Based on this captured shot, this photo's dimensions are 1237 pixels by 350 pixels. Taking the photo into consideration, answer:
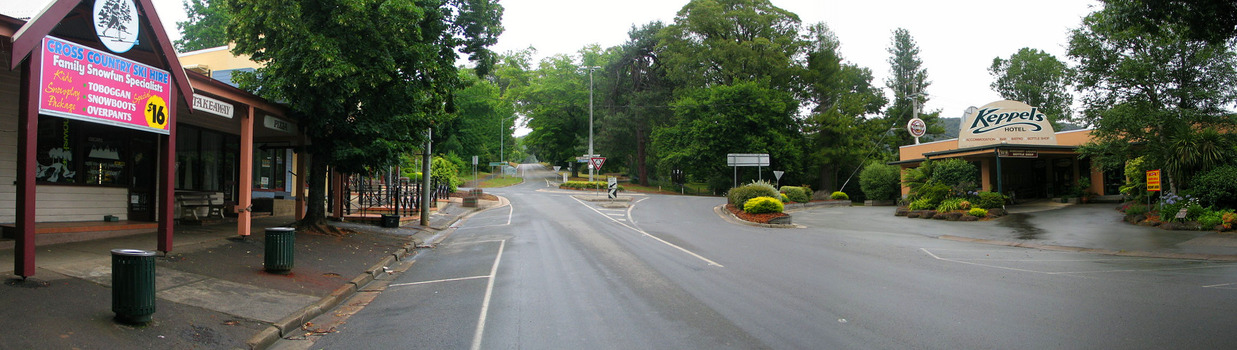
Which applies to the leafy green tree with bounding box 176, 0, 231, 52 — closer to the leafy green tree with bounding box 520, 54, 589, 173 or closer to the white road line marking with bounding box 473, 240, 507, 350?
the leafy green tree with bounding box 520, 54, 589, 173

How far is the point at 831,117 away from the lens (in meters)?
48.2

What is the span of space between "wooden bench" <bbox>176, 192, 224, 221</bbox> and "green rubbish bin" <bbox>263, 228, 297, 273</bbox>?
6.90 meters

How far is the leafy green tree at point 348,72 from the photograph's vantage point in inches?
488

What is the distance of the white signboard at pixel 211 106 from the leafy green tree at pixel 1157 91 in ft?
73.1

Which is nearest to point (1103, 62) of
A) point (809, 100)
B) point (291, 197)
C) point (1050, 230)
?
point (1050, 230)

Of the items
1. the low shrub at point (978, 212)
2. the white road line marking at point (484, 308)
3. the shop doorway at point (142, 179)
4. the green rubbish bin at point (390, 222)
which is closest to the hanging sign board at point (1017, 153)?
the low shrub at point (978, 212)

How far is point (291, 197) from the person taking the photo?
21312 millimetres

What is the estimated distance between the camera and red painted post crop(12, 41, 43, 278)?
266 inches

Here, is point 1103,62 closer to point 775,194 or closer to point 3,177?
point 775,194

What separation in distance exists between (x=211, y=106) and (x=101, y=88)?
3.47 metres

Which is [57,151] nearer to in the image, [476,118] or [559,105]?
[476,118]

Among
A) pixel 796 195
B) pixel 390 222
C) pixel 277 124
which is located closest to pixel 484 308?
pixel 277 124

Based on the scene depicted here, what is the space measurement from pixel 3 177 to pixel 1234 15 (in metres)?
20.1

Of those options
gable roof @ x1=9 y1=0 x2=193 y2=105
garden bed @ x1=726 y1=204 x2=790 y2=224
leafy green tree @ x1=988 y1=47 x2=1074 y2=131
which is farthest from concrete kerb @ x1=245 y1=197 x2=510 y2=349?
leafy green tree @ x1=988 y1=47 x2=1074 y2=131
